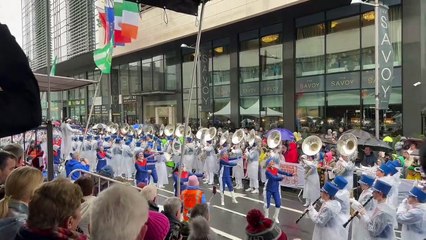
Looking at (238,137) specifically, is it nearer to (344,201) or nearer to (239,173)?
(239,173)

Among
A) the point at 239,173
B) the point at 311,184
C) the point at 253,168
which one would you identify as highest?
the point at 253,168

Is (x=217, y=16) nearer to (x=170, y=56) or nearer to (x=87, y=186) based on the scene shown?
(x=170, y=56)

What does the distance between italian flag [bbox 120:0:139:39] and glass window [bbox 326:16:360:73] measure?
42.1ft

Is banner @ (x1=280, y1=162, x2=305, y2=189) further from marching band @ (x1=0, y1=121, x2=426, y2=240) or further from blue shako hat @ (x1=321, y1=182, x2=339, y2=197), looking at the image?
blue shako hat @ (x1=321, y1=182, x2=339, y2=197)

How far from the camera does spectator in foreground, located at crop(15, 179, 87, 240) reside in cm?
224

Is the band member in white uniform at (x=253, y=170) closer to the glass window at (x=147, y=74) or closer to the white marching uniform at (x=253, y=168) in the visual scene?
the white marching uniform at (x=253, y=168)

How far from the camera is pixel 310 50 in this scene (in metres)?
23.9

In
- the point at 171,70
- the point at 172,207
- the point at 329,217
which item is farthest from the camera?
the point at 171,70

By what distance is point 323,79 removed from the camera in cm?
2309

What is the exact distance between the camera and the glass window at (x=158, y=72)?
37.1 m

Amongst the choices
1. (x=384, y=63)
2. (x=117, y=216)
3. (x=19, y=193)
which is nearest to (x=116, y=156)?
(x=384, y=63)

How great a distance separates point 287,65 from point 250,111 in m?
4.53

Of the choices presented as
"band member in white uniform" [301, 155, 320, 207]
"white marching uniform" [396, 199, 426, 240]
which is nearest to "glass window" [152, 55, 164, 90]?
"band member in white uniform" [301, 155, 320, 207]

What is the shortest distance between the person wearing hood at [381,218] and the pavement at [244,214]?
2917 millimetres
